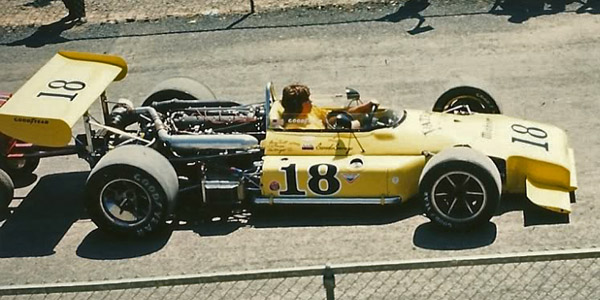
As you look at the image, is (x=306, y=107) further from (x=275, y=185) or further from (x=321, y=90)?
(x=321, y=90)

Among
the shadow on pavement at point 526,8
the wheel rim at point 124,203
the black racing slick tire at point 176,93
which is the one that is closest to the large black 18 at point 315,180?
the wheel rim at point 124,203

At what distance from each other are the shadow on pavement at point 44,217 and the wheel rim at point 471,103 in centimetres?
461

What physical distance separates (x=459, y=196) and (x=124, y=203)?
3510 millimetres

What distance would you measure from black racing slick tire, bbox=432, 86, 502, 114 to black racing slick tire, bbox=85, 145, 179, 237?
11.6 feet

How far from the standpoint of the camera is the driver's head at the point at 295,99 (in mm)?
10555

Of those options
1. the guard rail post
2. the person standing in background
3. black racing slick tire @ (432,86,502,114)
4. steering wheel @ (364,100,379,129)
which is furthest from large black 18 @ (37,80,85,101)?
the person standing in background

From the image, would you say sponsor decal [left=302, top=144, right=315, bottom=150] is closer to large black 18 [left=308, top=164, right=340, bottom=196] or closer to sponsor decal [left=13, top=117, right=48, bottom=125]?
large black 18 [left=308, top=164, right=340, bottom=196]

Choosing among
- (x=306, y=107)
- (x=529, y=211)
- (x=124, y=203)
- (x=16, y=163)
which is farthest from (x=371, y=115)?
(x=16, y=163)

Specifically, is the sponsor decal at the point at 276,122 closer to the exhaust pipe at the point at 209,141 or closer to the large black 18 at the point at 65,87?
the exhaust pipe at the point at 209,141

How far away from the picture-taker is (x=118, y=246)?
392 inches

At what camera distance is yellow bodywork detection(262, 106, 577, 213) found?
998 cm

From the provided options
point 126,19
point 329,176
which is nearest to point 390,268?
point 329,176

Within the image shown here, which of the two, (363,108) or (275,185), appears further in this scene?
(363,108)

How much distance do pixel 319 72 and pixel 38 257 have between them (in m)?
6.45
